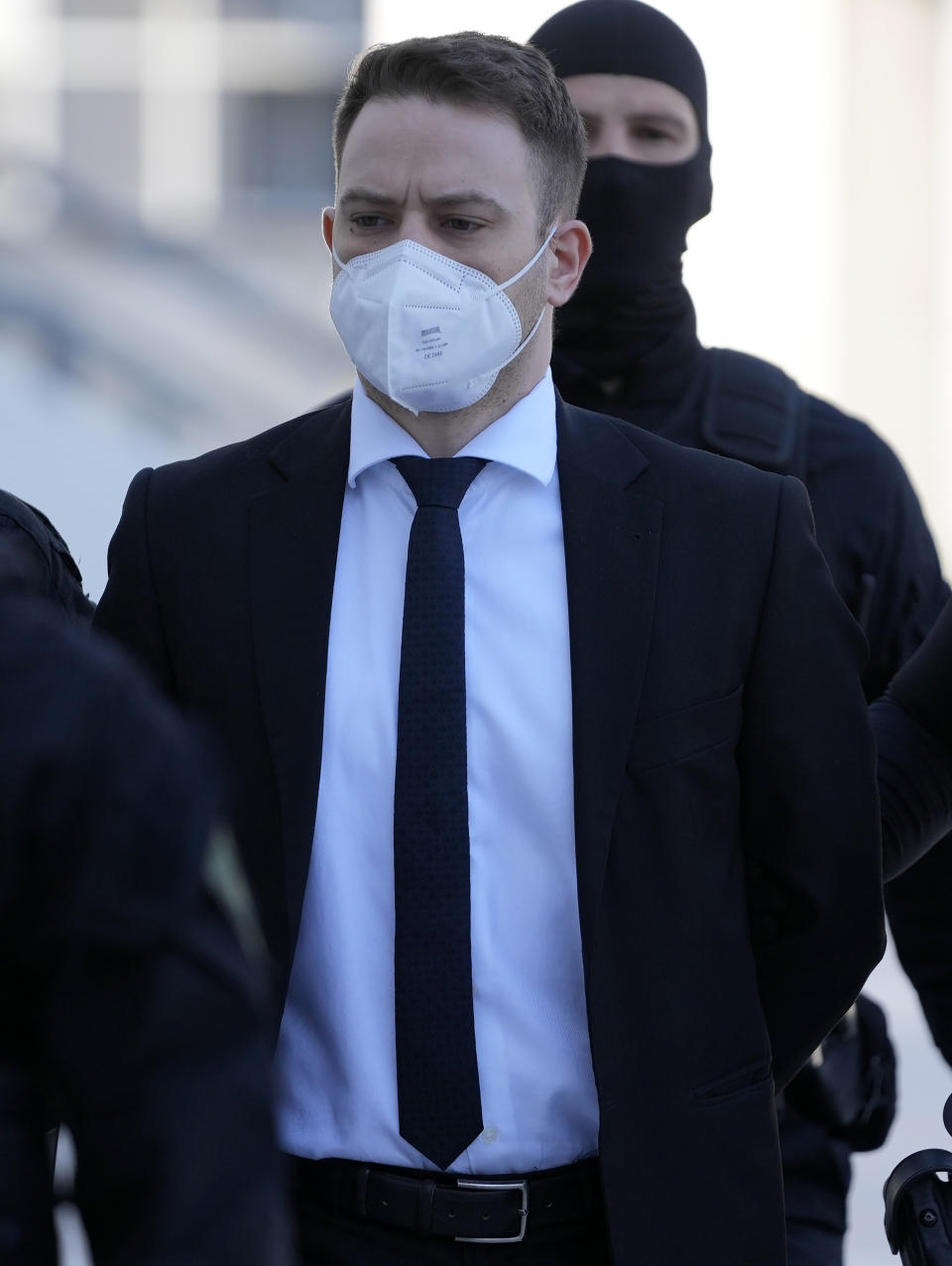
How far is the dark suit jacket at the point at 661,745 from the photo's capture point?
2.17 meters

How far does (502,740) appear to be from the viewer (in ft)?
7.23

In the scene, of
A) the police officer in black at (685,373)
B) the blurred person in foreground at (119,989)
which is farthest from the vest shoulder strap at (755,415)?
the blurred person in foreground at (119,989)

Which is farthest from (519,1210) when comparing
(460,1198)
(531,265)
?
(531,265)

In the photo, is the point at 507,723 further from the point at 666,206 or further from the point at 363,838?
the point at 666,206

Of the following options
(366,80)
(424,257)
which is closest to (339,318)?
(424,257)

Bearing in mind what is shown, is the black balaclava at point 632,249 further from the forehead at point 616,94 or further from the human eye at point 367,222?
the human eye at point 367,222

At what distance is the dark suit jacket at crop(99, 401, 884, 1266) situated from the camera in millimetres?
2170

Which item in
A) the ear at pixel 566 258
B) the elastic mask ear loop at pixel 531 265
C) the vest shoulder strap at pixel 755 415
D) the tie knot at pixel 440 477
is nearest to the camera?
the tie knot at pixel 440 477

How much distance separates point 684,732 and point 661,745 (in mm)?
36

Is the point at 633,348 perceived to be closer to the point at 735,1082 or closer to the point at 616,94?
the point at 616,94

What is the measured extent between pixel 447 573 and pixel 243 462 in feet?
1.19

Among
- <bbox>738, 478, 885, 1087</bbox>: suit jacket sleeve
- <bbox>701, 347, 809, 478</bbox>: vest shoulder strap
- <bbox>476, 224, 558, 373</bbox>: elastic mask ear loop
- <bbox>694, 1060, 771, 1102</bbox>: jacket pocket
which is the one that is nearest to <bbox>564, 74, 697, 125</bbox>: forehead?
<bbox>701, 347, 809, 478</bbox>: vest shoulder strap

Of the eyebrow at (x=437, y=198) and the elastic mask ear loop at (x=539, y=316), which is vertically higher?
the eyebrow at (x=437, y=198)

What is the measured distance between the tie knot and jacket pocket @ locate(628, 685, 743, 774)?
1.12ft
